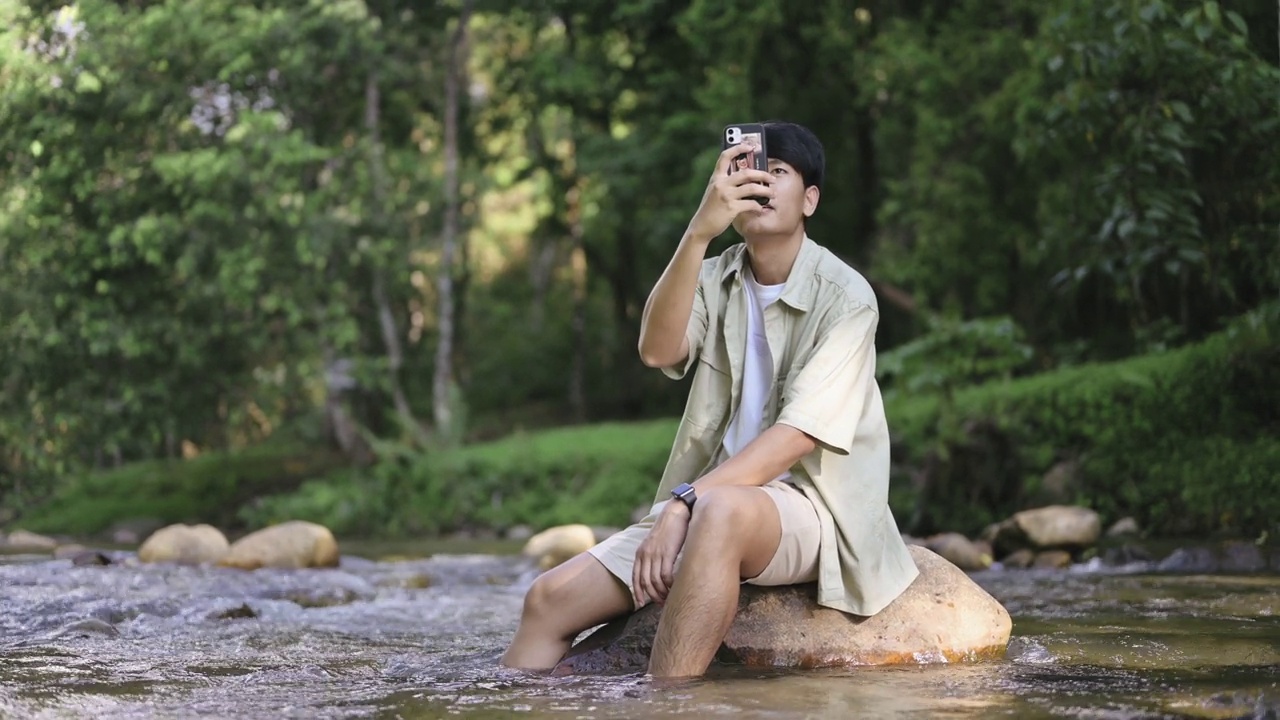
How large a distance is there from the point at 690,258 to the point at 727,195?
0.70ft

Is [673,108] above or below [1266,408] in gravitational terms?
above

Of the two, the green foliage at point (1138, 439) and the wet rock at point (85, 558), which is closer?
the green foliage at point (1138, 439)

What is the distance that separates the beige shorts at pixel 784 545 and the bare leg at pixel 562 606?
6 centimetres

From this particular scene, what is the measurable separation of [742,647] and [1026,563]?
6236mm

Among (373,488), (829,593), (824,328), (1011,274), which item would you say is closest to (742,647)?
(829,593)

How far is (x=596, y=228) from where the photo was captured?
25.2 metres

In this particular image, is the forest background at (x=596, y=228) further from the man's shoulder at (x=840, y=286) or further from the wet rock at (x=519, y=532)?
the man's shoulder at (x=840, y=286)

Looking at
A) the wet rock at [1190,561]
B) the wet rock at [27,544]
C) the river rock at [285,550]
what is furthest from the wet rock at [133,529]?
the wet rock at [1190,561]

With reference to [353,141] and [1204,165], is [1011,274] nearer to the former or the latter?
[1204,165]

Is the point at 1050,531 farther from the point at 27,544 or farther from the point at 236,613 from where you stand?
the point at 27,544

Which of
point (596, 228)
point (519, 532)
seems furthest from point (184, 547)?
point (596, 228)

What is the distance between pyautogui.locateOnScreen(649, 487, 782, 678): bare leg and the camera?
12.1ft

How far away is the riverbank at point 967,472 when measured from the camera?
10461mm

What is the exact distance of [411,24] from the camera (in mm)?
22578
